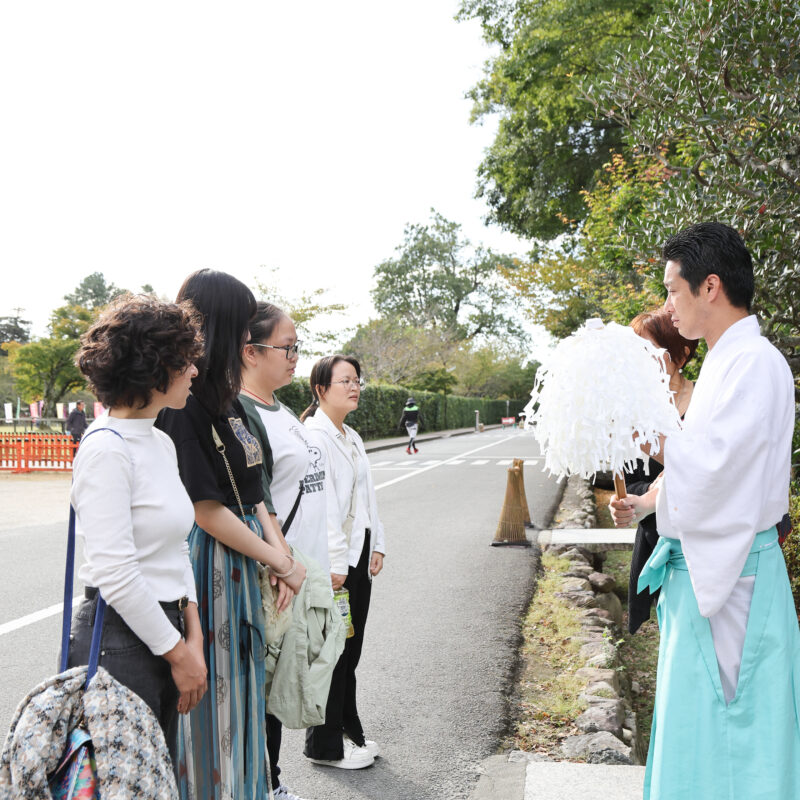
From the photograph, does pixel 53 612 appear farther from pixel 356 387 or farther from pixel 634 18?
pixel 634 18

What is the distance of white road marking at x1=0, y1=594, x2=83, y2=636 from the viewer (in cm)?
566

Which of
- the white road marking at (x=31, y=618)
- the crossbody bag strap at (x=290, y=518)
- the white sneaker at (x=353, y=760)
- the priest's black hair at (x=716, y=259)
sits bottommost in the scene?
the white sneaker at (x=353, y=760)

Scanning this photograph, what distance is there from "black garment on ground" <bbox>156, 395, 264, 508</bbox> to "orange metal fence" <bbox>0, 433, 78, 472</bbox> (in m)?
18.9

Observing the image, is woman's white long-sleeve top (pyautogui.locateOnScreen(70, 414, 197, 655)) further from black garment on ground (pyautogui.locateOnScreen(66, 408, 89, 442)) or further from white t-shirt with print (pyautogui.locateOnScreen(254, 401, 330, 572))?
black garment on ground (pyautogui.locateOnScreen(66, 408, 89, 442))

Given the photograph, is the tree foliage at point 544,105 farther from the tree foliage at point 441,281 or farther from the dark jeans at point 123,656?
the tree foliage at point 441,281

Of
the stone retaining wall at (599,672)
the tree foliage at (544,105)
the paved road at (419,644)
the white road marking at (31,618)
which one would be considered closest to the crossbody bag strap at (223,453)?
the paved road at (419,644)

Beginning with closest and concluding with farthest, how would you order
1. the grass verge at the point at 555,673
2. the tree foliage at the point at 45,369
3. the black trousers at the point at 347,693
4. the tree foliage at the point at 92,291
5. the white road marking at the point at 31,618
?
the black trousers at the point at 347,693, the grass verge at the point at 555,673, the white road marking at the point at 31,618, the tree foliage at the point at 45,369, the tree foliage at the point at 92,291

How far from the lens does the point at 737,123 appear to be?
4809 millimetres

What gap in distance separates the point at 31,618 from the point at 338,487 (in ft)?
12.2

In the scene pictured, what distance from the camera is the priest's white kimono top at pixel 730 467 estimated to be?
211cm

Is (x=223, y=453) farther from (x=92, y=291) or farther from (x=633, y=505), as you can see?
(x=92, y=291)

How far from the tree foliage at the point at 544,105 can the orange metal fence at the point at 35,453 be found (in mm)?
13471

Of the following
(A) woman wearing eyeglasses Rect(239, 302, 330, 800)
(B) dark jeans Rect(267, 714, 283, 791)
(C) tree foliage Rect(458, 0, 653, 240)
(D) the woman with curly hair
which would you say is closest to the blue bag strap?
(D) the woman with curly hair

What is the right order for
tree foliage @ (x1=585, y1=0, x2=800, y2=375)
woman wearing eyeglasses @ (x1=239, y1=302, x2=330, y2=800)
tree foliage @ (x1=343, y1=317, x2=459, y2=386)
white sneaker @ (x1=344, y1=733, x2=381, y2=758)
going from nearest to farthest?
woman wearing eyeglasses @ (x1=239, y1=302, x2=330, y2=800) < white sneaker @ (x1=344, y1=733, x2=381, y2=758) < tree foliage @ (x1=585, y1=0, x2=800, y2=375) < tree foliage @ (x1=343, y1=317, x2=459, y2=386)
